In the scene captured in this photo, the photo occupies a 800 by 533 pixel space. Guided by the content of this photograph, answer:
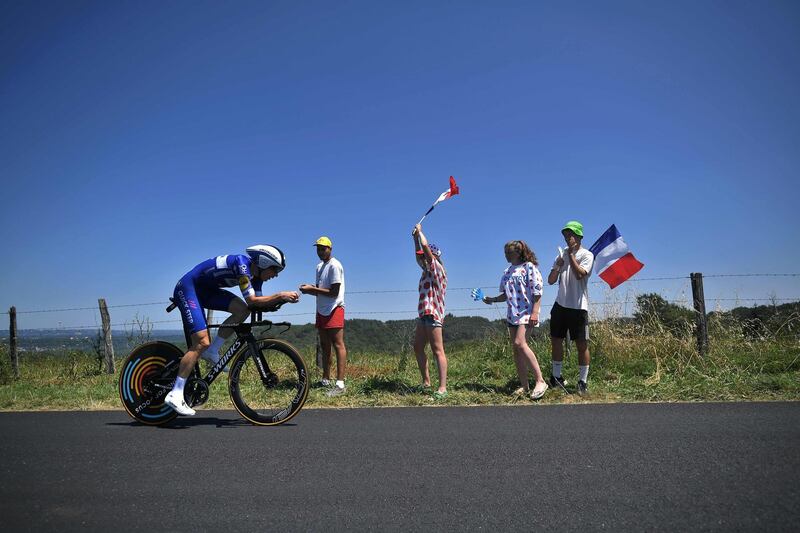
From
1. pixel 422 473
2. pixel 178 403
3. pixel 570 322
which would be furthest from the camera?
pixel 570 322

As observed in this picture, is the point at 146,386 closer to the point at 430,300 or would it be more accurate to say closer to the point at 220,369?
the point at 220,369

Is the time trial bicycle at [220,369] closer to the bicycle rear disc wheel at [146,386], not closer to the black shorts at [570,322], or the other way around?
the bicycle rear disc wheel at [146,386]

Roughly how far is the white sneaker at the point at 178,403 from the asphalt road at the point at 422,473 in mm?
190

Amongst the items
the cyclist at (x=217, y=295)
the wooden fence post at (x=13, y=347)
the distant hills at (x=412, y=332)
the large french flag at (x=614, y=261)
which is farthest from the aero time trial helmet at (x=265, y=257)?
the wooden fence post at (x=13, y=347)

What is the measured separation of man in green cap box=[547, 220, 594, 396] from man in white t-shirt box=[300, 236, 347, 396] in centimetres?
291

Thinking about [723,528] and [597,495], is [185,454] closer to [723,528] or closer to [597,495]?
[597,495]

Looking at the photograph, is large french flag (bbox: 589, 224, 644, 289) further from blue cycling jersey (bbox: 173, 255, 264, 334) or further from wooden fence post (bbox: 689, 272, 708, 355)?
blue cycling jersey (bbox: 173, 255, 264, 334)

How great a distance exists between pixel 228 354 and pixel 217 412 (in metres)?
1.08

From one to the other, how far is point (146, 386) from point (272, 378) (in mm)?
1310

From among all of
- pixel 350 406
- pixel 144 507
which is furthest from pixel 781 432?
pixel 144 507

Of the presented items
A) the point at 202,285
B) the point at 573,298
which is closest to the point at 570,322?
the point at 573,298

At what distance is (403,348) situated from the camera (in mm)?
10125

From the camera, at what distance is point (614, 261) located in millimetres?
8398

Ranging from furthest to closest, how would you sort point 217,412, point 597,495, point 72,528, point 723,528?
1. point 217,412
2. point 597,495
3. point 72,528
4. point 723,528
